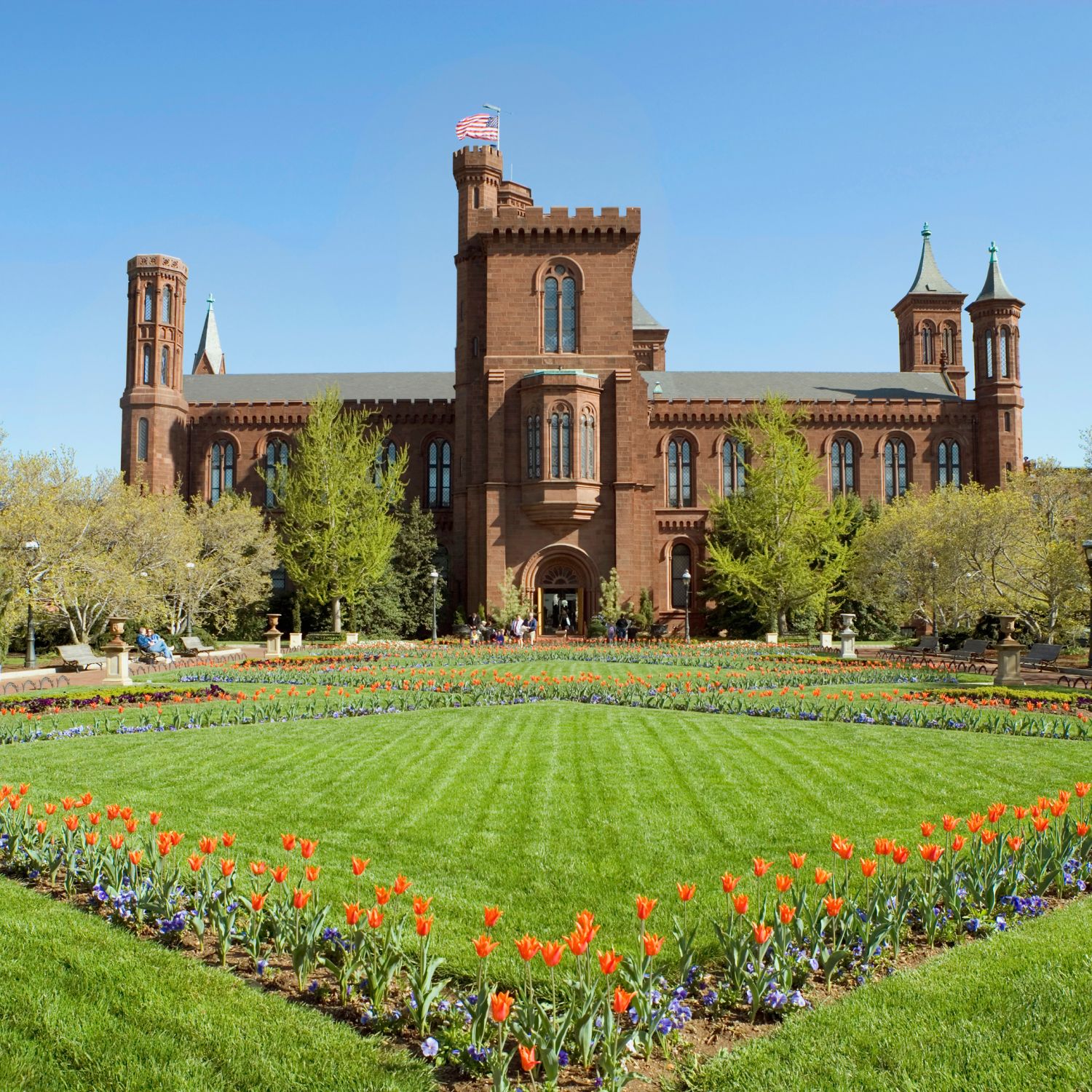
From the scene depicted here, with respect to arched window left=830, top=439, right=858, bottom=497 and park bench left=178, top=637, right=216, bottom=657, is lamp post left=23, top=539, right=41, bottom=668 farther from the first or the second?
arched window left=830, top=439, right=858, bottom=497

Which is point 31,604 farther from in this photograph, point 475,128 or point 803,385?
point 803,385

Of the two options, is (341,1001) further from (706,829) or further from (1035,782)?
(1035,782)

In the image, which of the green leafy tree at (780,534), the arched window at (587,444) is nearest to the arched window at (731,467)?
the green leafy tree at (780,534)

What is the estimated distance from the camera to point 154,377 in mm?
50250

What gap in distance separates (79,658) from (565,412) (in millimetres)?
22362

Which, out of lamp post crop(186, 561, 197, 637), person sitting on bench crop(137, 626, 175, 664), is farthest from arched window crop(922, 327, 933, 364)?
person sitting on bench crop(137, 626, 175, 664)

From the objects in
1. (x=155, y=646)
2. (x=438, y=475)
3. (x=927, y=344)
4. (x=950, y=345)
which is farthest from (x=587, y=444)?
(x=950, y=345)

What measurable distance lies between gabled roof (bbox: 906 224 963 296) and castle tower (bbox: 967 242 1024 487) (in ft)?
26.7

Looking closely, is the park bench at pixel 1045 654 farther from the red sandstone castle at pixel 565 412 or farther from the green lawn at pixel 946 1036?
the green lawn at pixel 946 1036

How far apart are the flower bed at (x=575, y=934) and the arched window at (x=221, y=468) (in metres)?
46.5

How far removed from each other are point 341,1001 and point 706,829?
3916 millimetres

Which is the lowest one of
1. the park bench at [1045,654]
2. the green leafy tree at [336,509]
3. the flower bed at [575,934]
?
the flower bed at [575,934]

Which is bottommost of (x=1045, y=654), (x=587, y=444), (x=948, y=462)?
(x=1045, y=654)

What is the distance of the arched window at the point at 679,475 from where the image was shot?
5062cm
